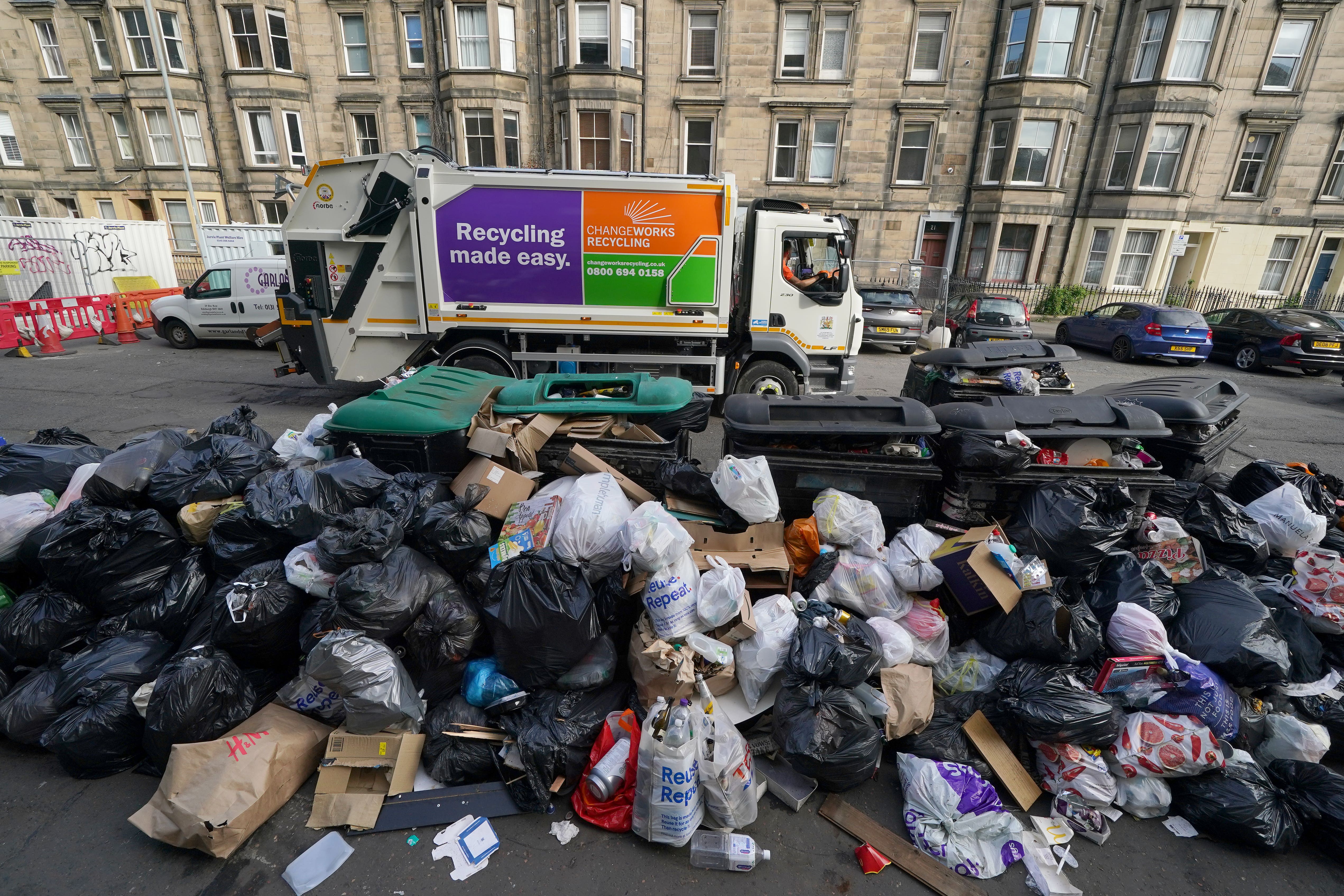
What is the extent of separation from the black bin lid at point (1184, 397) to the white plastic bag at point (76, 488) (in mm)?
6332

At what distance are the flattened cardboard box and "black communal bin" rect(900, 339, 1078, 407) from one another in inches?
185

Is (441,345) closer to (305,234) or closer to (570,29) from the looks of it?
(305,234)

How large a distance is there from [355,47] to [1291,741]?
23836mm

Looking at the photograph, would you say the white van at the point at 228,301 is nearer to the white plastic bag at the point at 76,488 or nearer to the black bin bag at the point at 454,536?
the white plastic bag at the point at 76,488

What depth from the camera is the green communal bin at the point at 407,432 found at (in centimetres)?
361

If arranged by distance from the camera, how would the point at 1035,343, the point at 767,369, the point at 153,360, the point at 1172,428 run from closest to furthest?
the point at 1172,428 → the point at 1035,343 → the point at 767,369 → the point at 153,360

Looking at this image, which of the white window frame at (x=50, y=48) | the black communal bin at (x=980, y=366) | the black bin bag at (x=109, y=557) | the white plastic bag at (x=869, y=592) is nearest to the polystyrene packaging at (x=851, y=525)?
the white plastic bag at (x=869, y=592)

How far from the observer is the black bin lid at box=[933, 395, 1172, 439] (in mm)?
3639

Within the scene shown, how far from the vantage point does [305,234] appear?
22.8 feet

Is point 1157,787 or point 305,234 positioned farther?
point 305,234

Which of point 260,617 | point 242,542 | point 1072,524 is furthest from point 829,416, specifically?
point 242,542

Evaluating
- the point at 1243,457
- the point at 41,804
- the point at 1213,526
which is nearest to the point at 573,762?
the point at 41,804

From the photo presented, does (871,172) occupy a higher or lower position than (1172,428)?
higher

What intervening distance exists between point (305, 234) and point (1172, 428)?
27.3ft
